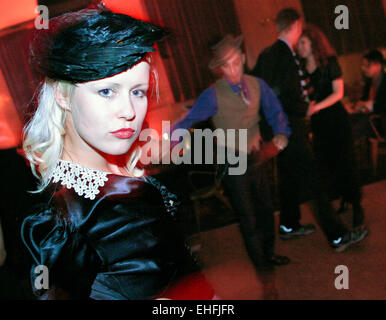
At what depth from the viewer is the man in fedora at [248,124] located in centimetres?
139

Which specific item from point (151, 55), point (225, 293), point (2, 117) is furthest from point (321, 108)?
point (2, 117)

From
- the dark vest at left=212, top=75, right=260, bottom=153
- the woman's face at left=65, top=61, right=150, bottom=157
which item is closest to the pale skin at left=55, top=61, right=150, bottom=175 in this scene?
the woman's face at left=65, top=61, right=150, bottom=157

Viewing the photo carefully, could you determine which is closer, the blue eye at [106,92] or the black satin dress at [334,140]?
the blue eye at [106,92]

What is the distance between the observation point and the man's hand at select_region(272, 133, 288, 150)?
1.55 m

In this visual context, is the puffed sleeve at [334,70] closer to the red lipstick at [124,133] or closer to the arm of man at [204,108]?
the arm of man at [204,108]

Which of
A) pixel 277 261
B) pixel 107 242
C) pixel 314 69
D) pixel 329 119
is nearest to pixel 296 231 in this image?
pixel 277 261

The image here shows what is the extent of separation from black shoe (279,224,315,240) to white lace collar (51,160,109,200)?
53.5 inches

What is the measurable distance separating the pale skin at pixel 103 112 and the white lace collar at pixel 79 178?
3cm

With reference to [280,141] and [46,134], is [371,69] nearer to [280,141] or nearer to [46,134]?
[280,141]

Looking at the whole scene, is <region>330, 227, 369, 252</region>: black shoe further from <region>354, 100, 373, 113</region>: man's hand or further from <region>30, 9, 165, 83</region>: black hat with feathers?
<region>30, 9, 165, 83</region>: black hat with feathers

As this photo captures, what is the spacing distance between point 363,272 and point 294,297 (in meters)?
0.31

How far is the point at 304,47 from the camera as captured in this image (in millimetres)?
1504

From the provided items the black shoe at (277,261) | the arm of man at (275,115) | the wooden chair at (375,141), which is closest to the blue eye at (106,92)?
the arm of man at (275,115)

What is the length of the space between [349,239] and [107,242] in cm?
135
